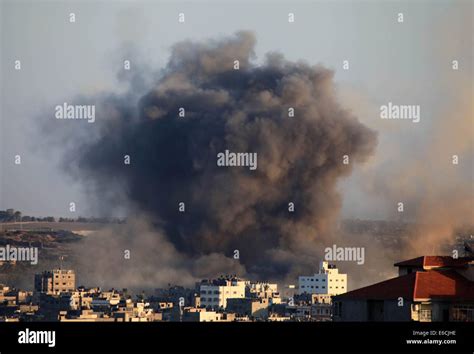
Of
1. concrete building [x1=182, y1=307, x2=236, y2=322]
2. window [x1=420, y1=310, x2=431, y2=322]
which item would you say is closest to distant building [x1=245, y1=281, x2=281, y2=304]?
concrete building [x1=182, y1=307, x2=236, y2=322]

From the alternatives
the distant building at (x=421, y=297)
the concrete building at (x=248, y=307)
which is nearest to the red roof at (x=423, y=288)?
the distant building at (x=421, y=297)

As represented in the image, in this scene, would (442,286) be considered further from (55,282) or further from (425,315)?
(55,282)

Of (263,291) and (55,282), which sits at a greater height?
(55,282)

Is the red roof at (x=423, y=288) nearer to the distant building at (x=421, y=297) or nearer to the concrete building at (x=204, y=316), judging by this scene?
the distant building at (x=421, y=297)

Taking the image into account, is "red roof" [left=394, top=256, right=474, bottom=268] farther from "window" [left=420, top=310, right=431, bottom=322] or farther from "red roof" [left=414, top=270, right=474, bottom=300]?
"window" [left=420, top=310, right=431, bottom=322]

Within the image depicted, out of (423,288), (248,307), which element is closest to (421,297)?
(423,288)

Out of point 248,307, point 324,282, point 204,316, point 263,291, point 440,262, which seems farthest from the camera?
point 324,282
